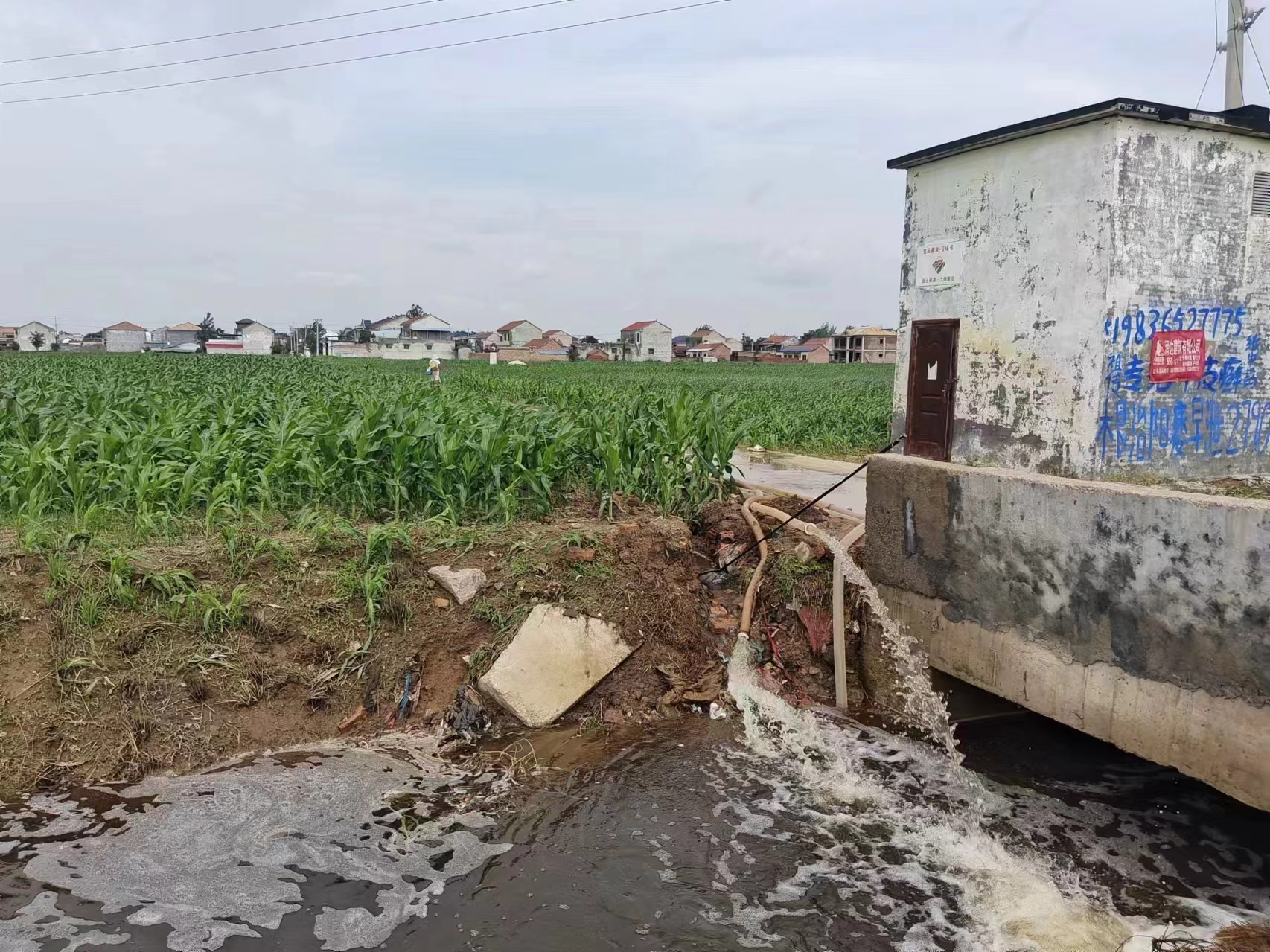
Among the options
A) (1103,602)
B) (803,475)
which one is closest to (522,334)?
(803,475)

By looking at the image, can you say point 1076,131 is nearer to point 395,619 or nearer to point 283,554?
point 395,619

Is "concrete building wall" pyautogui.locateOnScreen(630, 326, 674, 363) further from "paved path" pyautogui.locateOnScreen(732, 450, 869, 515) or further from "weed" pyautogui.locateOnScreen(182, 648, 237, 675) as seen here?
"weed" pyautogui.locateOnScreen(182, 648, 237, 675)

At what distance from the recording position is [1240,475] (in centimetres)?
673

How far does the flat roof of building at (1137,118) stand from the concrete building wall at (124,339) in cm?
9240

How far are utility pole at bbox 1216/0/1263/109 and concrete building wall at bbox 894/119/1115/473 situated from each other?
5870 mm

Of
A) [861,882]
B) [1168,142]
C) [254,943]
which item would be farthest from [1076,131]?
[254,943]

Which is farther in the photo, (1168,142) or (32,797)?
(1168,142)

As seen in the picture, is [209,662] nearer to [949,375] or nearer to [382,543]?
[382,543]

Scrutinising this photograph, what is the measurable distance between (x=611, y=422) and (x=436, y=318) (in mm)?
87420

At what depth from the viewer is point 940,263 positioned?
287 inches

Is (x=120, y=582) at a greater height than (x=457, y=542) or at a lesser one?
lesser

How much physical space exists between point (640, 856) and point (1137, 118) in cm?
564

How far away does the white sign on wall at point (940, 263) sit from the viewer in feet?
23.3

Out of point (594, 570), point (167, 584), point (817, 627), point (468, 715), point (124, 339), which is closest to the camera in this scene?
point (167, 584)
